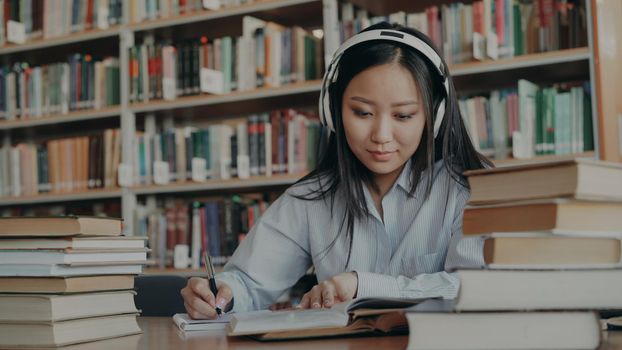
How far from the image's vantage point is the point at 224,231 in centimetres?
338

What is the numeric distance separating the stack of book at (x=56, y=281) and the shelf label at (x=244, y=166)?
2.11 meters

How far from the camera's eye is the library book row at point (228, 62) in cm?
320

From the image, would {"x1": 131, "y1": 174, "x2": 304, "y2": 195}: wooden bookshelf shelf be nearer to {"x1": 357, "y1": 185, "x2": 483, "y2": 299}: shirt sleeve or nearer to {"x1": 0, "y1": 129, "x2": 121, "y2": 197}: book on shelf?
{"x1": 0, "y1": 129, "x2": 121, "y2": 197}: book on shelf

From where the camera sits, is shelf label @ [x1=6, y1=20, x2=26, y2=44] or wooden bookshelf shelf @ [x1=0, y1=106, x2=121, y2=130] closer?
wooden bookshelf shelf @ [x1=0, y1=106, x2=121, y2=130]

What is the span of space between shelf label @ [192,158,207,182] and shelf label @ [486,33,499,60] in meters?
1.28

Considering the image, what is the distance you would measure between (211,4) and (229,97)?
395 millimetres

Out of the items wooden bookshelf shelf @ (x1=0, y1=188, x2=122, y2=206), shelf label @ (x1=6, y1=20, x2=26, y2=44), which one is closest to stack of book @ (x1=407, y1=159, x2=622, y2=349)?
wooden bookshelf shelf @ (x1=0, y1=188, x2=122, y2=206)

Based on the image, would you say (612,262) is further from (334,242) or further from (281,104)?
(281,104)

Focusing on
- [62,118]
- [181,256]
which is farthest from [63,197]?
[181,256]

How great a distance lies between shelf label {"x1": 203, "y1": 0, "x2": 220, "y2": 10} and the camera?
331 cm

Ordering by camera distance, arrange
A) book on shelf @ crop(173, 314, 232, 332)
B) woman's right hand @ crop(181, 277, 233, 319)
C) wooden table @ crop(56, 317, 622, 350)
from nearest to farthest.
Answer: wooden table @ crop(56, 317, 622, 350), book on shelf @ crop(173, 314, 232, 332), woman's right hand @ crop(181, 277, 233, 319)

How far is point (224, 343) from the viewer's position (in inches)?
40.9

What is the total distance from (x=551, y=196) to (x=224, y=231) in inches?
104

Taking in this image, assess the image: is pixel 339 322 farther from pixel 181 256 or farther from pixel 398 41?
pixel 181 256
